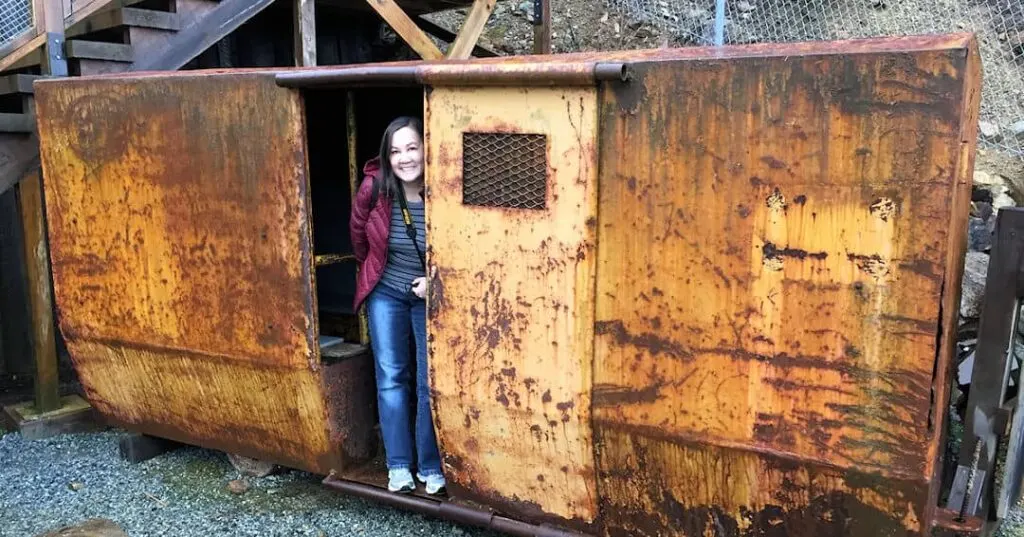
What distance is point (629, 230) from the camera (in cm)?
298

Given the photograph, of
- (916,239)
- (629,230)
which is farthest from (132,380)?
(916,239)

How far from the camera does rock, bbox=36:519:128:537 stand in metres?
3.96

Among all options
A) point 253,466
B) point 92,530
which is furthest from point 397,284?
point 92,530

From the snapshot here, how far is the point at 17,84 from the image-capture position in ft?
15.8

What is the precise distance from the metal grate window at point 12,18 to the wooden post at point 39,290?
1.00 metres

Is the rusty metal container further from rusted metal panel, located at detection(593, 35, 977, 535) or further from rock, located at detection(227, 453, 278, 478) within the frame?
rock, located at detection(227, 453, 278, 478)

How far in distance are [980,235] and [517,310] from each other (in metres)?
3.94

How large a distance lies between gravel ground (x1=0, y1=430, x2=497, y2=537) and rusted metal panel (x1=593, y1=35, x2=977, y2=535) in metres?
1.39

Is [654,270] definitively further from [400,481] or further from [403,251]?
[400,481]

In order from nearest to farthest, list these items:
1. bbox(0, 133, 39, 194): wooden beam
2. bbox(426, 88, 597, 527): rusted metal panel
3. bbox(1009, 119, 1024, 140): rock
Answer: bbox(426, 88, 597, 527): rusted metal panel < bbox(0, 133, 39, 194): wooden beam < bbox(1009, 119, 1024, 140): rock

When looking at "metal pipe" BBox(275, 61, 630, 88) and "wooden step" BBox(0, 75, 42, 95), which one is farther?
"wooden step" BBox(0, 75, 42, 95)

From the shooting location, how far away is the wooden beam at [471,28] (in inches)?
277

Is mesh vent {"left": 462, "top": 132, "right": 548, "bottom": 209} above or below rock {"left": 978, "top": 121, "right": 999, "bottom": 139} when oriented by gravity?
below

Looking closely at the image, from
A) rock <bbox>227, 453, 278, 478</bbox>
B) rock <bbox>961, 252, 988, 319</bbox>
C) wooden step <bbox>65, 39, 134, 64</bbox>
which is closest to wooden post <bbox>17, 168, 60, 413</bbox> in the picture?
wooden step <bbox>65, 39, 134, 64</bbox>
